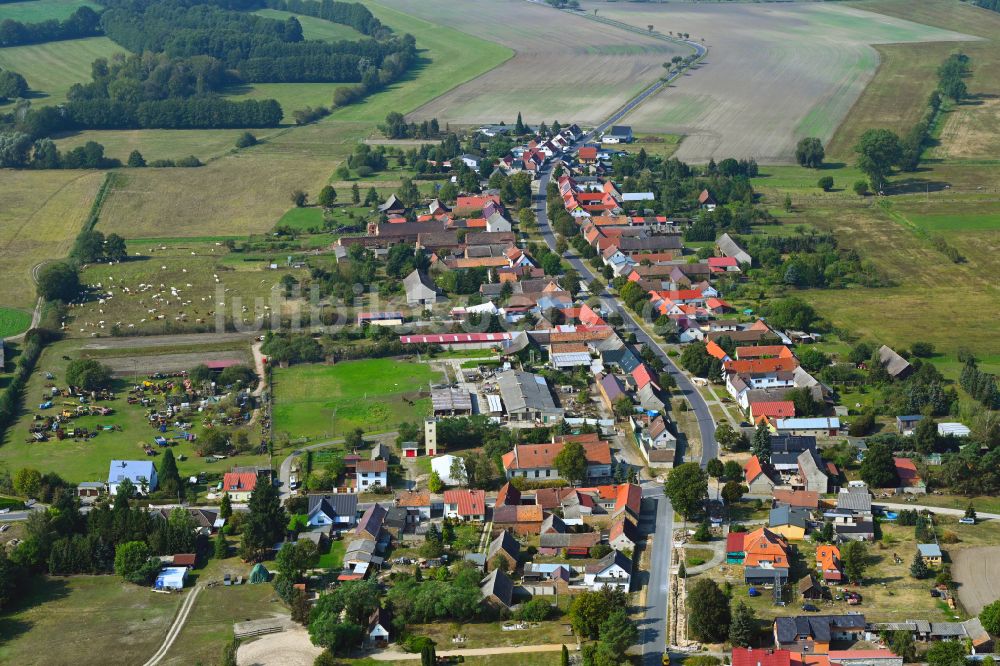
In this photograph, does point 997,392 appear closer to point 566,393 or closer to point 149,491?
point 566,393

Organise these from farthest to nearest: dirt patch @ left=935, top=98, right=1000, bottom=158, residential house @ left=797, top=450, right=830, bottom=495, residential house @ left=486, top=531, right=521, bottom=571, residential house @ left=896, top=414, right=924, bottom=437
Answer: dirt patch @ left=935, top=98, right=1000, bottom=158 → residential house @ left=896, top=414, right=924, bottom=437 → residential house @ left=797, top=450, right=830, bottom=495 → residential house @ left=486, top=531, right=521, bottom=571

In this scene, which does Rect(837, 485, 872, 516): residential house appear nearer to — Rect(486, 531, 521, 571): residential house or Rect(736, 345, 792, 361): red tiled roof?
Rect(486, 531, 521, 571): residential house

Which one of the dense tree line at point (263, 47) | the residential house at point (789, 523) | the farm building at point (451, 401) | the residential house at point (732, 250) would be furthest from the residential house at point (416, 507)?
the dense tree line at point (263, 47)

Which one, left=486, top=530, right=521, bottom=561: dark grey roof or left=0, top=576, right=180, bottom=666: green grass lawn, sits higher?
left=486, top=530, right=521, bottom=561: dark grey roof

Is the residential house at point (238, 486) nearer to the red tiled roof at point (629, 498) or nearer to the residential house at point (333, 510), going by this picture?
the residential house at point (333, 510)

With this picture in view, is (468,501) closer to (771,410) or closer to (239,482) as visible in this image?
(239,482)

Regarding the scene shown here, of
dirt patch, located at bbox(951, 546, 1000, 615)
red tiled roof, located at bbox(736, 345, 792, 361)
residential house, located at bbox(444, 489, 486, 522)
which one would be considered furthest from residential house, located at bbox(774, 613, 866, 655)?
red tiled roof, located at bbox(736, 345, 792, 361)

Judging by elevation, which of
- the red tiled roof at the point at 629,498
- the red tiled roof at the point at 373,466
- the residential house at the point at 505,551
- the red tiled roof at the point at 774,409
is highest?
the red tiled roof at the point at 774,409

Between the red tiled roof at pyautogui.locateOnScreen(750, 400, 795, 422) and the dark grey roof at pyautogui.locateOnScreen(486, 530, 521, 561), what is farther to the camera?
the red tiled roof at pyautogui.locateOnScreen(750, 400, 795, 422)
